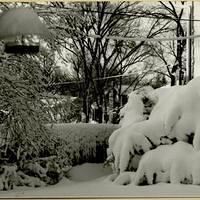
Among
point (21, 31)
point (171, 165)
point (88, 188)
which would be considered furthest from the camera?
point (88, 188)

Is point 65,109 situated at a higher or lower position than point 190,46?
lower

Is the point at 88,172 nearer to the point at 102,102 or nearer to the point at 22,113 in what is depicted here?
the point at 102,102

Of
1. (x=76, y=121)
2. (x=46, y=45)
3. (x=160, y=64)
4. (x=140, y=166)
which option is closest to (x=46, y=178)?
(x=76, y=121)

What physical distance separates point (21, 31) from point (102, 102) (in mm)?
931

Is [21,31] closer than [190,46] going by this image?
Yes

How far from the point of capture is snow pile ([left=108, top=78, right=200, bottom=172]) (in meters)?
2.74

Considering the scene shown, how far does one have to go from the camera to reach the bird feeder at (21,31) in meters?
2.11

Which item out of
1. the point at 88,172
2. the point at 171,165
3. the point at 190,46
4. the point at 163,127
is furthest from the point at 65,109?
the point at 190,46

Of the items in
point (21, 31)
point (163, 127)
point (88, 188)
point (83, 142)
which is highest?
point (21, 31)

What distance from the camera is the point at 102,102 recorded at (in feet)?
9.47

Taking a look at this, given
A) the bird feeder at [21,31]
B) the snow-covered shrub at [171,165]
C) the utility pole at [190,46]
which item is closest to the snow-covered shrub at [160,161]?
the snow-covered shrub at [171,165]

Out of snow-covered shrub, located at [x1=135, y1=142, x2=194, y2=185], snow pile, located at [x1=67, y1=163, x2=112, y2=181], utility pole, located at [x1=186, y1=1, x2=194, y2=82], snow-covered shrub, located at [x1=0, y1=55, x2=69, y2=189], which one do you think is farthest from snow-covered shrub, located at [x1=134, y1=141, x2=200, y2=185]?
snow-covered shrub, located at [x1=0, y1=55, x2=69, y2=189]

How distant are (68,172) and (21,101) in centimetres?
54

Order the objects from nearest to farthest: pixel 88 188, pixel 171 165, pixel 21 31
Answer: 1. pixel 21 31
2. pixel 171 165
3. pixel 88 188
